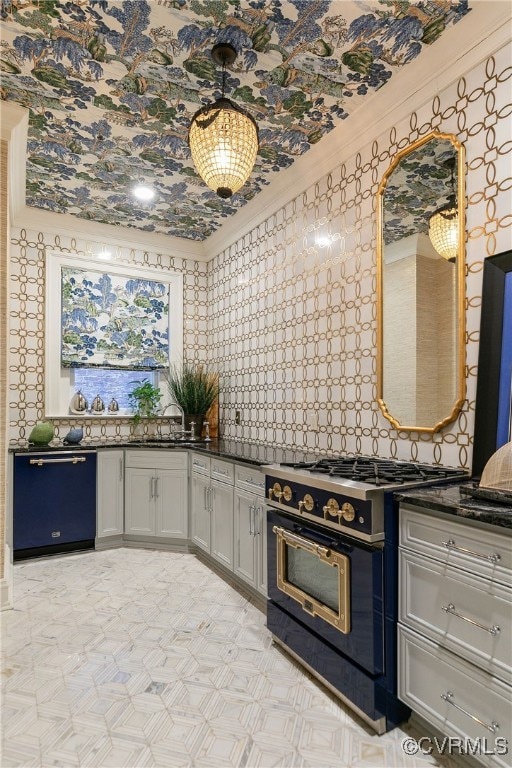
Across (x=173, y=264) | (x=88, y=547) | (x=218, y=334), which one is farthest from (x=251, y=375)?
(x=88, y=547)

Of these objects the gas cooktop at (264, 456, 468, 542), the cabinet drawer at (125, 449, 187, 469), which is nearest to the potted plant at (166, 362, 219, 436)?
the cabinet drawer at (125, 449, 187, 469)

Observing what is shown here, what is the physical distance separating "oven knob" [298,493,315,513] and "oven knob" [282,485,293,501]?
9cm

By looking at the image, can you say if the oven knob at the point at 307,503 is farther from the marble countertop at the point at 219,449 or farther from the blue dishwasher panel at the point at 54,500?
the blue dishwasher panel at the point at 54,500

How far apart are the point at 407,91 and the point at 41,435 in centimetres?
364

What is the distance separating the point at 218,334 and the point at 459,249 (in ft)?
9.69

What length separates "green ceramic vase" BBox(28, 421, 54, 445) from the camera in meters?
3.75

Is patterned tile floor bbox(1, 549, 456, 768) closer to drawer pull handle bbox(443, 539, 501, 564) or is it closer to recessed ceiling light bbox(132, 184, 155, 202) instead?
drawer pull handle bbox(443, 539, 501, 564)

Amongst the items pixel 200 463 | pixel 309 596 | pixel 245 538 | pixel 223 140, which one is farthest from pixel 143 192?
pixel 309 596

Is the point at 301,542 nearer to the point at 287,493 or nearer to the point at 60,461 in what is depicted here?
the point at 287,493

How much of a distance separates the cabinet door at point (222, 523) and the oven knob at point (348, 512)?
4.55 ft

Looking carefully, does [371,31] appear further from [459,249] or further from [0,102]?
[0,102]

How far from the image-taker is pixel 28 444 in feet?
13.0

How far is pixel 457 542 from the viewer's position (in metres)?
1.49

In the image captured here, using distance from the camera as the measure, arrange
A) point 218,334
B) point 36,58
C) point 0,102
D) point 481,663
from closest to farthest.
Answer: point 481,663 < point 36,58 < point 0,102 < point 218,334
